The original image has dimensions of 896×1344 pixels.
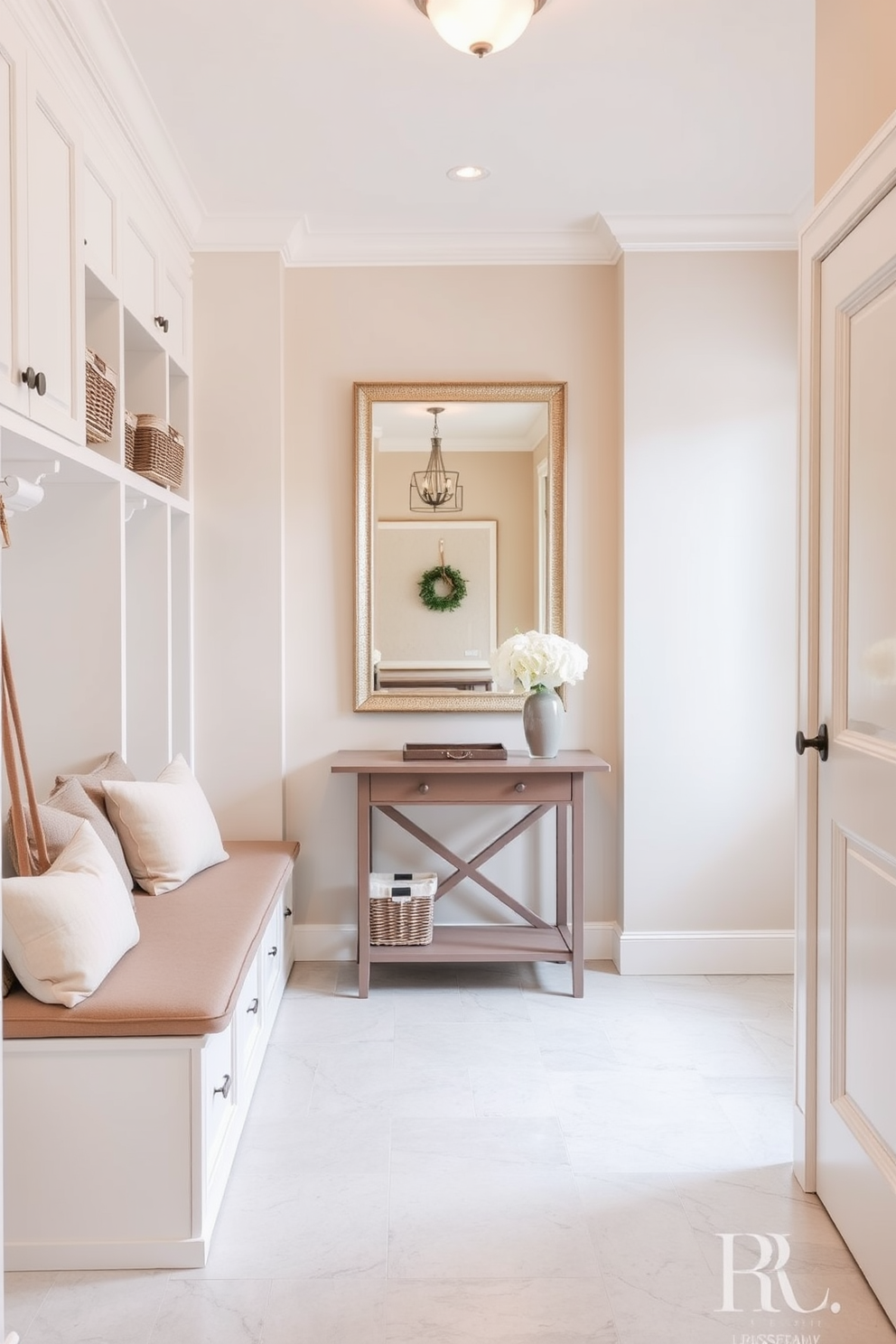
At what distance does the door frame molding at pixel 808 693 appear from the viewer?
2.21 metres

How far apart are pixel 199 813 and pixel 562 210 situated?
2.39 meters

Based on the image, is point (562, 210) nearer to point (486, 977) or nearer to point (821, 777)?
point (821, 777)

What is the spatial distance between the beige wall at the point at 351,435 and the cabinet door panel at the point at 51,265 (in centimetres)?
148

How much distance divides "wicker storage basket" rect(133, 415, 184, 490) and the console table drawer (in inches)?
47.8

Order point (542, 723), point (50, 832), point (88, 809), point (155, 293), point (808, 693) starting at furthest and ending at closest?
point (542, 723), point (155, 293), point (88, 809), point (50, 832), point (808, 693)

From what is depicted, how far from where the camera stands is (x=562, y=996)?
11.4 feet

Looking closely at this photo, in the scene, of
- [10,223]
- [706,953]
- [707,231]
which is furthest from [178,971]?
[707,231]

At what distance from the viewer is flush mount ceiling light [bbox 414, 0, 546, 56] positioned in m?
2.24

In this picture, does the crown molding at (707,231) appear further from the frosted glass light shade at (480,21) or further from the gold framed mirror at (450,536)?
the frosted glass light shade at (480,21)

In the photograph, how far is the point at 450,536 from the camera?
3838mm

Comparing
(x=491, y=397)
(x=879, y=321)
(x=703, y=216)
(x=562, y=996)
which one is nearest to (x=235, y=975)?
(x=562, y=996)

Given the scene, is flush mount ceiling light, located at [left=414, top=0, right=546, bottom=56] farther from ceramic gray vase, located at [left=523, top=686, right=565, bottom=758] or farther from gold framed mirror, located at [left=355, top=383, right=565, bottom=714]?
ceramic gray vase, located at [left=523, top=686, right=565, bottom=758]

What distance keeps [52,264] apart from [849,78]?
1692mm

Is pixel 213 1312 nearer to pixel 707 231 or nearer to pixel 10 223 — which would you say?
pixel 10 223
